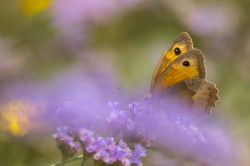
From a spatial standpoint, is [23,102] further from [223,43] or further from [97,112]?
[223,43]

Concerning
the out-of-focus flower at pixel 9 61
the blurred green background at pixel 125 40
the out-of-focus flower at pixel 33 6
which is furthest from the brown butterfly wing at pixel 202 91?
the out-of-focus flower at pixel 33 6

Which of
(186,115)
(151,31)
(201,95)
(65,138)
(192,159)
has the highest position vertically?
(151,31)

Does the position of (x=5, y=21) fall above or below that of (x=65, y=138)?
above

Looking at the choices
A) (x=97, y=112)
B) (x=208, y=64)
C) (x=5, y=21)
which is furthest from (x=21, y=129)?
(x=208, y=64)

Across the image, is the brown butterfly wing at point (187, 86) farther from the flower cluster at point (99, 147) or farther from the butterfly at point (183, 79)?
the flower cluster at point (99, 147)

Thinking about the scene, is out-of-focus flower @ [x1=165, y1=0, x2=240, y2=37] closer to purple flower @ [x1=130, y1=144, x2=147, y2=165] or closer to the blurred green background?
the blurred green background

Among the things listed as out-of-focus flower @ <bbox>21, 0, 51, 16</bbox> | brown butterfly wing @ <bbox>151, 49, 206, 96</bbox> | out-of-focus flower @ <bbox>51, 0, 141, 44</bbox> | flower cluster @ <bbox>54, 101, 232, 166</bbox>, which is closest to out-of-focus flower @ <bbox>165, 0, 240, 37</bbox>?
out-of-focus flower @ <bbox>51, 0, 141, 44</bbox>
